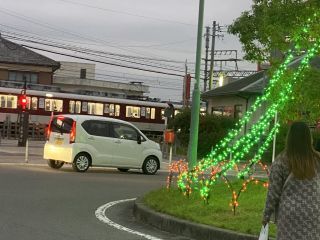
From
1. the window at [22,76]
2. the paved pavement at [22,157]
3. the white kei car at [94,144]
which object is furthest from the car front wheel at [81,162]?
the window at [22,76]

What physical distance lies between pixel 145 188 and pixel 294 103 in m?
4.72

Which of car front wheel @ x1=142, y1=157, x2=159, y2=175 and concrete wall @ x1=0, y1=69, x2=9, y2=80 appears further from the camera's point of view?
concrete wall @ x1=0, y1=69, x2=9, y2=80

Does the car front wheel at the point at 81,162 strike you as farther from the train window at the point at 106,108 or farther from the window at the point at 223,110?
the train window at the point at 106,108

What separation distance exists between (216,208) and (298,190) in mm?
4899

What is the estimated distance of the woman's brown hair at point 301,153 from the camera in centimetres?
458

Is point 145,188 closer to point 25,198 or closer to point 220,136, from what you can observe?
point 25,198

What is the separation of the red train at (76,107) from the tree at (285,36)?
2844 cm

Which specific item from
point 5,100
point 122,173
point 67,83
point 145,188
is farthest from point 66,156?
point 67,83

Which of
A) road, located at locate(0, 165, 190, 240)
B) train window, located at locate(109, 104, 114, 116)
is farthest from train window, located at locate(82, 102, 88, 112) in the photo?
road, located at locate(0, 165, 190, 240)

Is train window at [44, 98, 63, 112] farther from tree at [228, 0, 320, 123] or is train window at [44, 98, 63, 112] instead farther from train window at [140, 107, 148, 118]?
tree at [228, 0, 320, 123]

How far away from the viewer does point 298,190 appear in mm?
4605

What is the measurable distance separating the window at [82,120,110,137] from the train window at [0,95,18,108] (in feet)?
83.4

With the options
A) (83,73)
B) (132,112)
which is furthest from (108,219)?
(83,73)

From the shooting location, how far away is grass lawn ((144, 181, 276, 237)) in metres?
8.22
